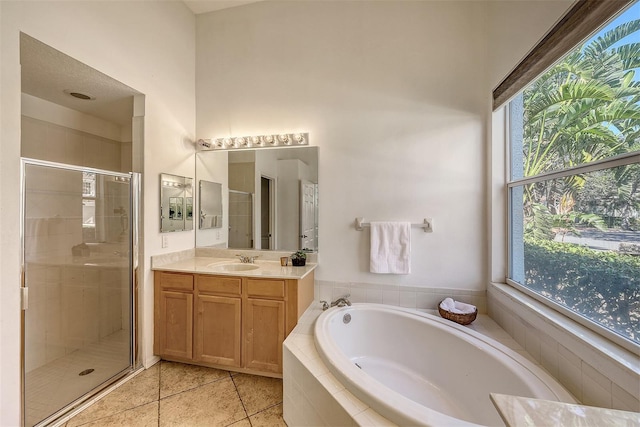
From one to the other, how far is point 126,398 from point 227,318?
832 millimetres

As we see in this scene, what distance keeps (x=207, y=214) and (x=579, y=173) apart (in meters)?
2.99

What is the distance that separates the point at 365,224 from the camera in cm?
235

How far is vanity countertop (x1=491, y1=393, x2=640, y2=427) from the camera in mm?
679

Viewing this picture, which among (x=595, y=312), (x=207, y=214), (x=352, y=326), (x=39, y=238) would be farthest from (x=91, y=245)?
(x=595, y=312)

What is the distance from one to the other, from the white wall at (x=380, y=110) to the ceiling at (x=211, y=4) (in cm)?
5

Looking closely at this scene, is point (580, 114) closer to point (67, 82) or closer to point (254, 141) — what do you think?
point (254, 141)

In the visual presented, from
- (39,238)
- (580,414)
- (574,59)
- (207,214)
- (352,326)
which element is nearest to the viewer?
(580,414)

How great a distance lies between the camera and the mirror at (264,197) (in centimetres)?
249

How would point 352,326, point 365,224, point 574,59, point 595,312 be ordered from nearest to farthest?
point 595,312 → point 574,59 → point 352,326 → point 365,224

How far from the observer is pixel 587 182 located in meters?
1.30

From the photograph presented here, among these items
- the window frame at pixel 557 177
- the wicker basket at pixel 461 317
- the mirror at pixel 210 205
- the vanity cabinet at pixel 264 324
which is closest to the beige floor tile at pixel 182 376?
the vanity cabinet at pixel 264 324

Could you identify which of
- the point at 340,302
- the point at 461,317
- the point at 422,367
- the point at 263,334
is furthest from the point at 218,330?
the point at 461,317

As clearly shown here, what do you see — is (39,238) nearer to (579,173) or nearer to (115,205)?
(115,205)

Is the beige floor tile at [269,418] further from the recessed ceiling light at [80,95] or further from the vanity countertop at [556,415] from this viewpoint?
the recessed ceiling light at [80,95]
